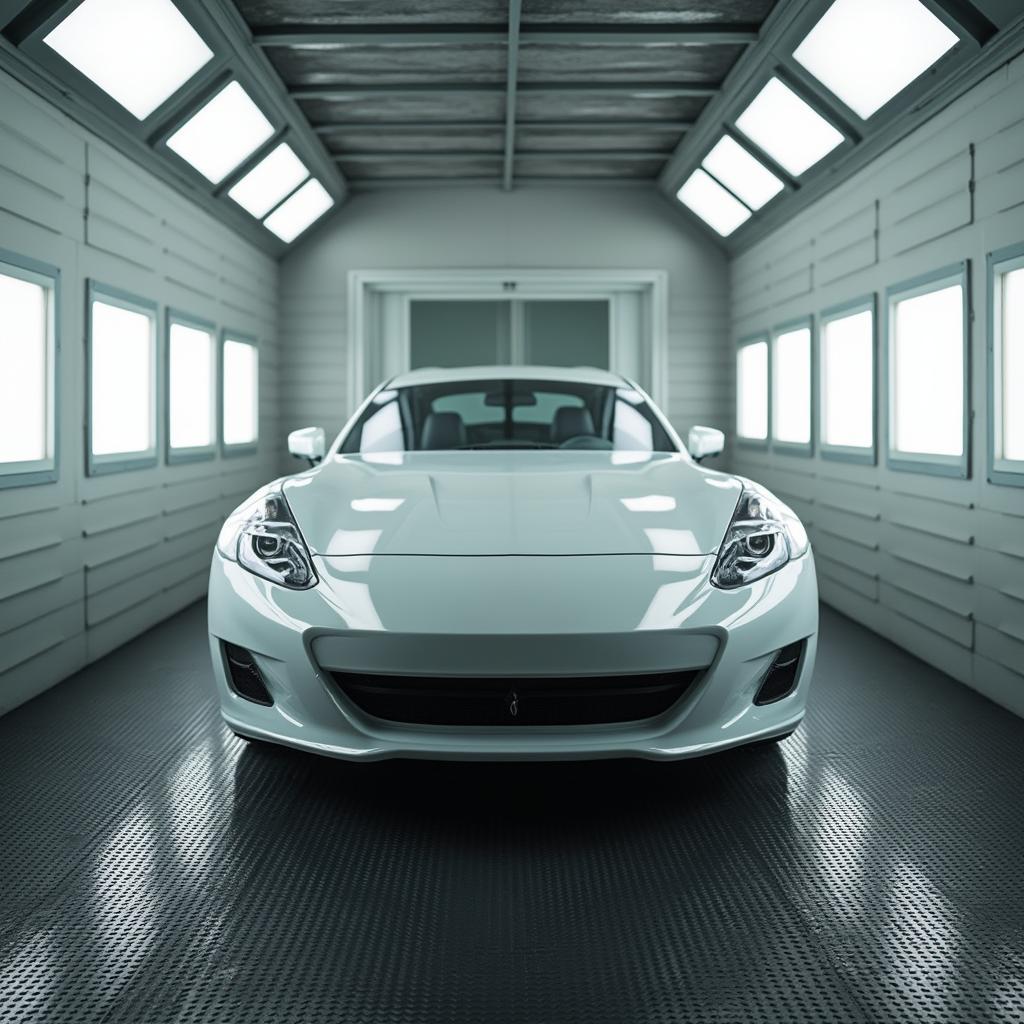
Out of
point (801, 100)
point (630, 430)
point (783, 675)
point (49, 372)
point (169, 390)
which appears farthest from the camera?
point (169, 390)

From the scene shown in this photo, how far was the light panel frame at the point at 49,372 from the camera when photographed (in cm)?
393

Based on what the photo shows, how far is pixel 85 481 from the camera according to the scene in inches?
180

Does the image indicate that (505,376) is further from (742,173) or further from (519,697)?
(742,173)

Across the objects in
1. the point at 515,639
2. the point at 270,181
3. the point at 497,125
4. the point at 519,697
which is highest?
the point at 497,125

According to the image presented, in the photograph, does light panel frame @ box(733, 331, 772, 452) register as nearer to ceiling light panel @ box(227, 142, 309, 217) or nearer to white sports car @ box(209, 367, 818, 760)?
ceiling light panel @ box(227, 142, 309, 217)

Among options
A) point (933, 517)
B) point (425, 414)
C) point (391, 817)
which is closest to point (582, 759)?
point (391, 817)

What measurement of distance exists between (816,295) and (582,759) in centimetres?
505

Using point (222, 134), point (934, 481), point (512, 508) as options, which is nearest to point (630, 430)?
point (512, 508)

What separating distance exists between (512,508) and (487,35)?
379cm

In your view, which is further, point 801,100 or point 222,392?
point 222,392

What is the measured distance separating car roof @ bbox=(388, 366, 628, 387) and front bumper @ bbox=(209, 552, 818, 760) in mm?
1588

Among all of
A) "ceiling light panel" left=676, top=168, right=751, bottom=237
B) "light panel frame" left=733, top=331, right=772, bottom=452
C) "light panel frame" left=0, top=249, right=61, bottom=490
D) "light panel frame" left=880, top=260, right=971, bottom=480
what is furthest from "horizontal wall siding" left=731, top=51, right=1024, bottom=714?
"light panel frame" left=0, top=249, right=61, bottom=490

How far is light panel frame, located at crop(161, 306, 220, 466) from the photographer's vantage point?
580cm

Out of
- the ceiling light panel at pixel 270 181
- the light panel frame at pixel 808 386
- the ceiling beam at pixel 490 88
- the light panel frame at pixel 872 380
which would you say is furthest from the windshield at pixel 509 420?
the ceiling light panel at pixel 270 181
